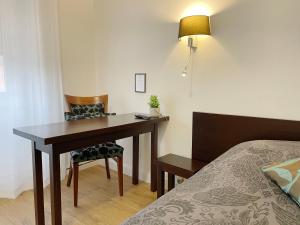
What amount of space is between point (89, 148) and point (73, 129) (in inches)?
22.3

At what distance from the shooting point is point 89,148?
2.36 m

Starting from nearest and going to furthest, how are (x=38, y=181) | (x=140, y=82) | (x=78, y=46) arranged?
(x=38, y=181)
(x=140, y=82)
(x=78, y=46)

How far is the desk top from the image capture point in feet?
5.31

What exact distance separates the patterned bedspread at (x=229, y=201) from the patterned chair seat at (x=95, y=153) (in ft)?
4.23

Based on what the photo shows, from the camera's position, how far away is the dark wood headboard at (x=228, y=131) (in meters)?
1.79

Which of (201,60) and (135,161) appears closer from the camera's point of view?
(201,60)

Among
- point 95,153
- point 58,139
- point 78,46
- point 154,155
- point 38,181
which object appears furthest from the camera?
point 78,46

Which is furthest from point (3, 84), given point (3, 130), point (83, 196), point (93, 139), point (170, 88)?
point (170, 88)

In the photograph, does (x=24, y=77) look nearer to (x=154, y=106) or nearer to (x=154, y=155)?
(x=154, y=106)

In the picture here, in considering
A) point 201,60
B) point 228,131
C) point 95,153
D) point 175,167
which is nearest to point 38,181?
point 95,153

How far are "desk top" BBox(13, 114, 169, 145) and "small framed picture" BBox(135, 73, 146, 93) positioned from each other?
1.59 feet

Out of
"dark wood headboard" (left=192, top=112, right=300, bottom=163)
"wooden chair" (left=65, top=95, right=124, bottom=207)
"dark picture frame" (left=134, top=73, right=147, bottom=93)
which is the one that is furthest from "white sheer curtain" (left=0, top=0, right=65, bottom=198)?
"dark wood headboard" (left=192, top=112, right=300, bottom=163)

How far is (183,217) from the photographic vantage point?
2.82 ft

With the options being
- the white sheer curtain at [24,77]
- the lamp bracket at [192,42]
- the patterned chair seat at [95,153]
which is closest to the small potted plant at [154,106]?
the patterned chair seat at [95,153]
